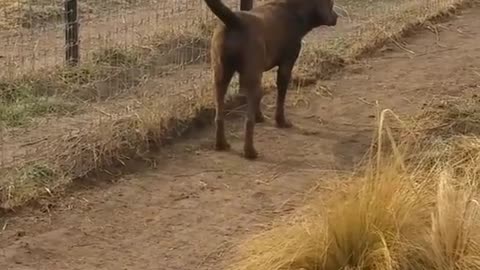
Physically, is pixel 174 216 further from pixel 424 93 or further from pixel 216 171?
pixel 424 93

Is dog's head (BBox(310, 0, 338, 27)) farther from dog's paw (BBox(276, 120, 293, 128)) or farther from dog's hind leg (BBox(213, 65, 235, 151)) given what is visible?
dog's hind leg (BBox(213, 65, 235, 151))

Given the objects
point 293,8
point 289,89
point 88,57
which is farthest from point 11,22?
point 293,8

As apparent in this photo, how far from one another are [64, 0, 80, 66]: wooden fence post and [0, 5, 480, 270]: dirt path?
5.90 feet

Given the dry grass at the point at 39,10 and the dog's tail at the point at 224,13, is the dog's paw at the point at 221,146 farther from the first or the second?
the dry grass at the point at 39,10

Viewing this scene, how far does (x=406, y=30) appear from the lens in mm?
11180

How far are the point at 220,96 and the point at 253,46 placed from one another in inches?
16.2

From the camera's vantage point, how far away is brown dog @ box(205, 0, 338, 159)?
6.84 meters

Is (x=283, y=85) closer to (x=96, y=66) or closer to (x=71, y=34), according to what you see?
(x=96, y=66)

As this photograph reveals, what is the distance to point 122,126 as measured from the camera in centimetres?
705

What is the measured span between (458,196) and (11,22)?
21.4 feet

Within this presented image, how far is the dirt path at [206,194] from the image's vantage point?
541cm

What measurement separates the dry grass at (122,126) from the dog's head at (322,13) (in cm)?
101

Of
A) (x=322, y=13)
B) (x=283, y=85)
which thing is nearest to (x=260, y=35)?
(x=283, y=85)

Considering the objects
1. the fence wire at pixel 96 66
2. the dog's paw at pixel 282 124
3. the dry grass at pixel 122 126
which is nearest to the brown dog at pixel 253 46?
the dog's paw at pixel 282 124
